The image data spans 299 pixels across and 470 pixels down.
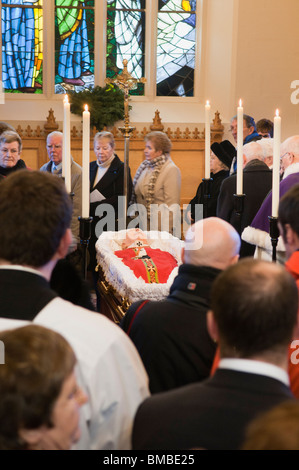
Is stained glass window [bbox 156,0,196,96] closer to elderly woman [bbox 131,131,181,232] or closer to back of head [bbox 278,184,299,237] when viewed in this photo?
elderly woman [bbox 131,131,181,232]

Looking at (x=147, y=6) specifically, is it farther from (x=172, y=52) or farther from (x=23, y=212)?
(x=23, y=212)

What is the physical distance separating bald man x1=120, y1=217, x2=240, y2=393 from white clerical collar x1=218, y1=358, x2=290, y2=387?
2.07ft

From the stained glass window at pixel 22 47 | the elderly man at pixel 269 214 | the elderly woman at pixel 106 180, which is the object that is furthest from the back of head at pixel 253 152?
the stained glass window at pixel 22 47

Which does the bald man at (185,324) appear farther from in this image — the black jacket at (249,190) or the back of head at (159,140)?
the back of head at (159,140)

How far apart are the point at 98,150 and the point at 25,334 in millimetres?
4921

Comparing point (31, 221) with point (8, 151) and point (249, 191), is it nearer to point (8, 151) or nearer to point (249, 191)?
point (249, 191)

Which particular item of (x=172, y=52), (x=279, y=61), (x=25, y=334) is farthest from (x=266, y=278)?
(x=172, y=52)

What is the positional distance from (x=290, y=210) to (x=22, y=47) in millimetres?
7763

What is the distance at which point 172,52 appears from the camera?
9.76 m

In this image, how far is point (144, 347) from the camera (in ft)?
7.27

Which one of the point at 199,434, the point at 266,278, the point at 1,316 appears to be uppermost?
the point at 266,278

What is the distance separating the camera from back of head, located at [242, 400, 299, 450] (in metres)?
0.98

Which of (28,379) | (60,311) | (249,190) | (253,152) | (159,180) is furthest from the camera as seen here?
(159,180)

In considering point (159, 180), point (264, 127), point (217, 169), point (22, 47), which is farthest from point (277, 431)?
point (22, 47)
